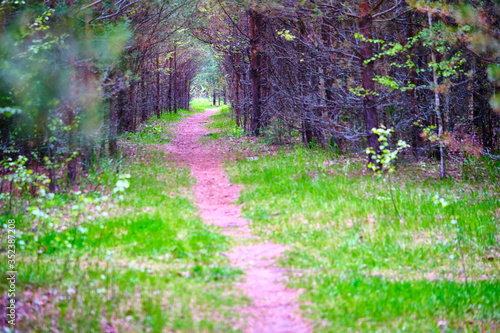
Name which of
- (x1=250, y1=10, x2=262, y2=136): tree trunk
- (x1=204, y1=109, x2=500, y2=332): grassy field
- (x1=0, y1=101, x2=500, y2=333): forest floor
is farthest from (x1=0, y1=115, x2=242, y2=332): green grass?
(x1=250, y1=10, x2=262, y2=136): tree trunk

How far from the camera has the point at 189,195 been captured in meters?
9.68

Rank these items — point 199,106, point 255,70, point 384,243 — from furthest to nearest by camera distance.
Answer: point 199,106, point 255,70, point 384,243

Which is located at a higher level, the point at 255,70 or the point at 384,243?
the point at 255,70

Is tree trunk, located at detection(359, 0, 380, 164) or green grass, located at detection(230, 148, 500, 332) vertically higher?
tree trunk, located at detection(359, 0, 380, 164)

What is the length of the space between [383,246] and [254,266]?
2099mm

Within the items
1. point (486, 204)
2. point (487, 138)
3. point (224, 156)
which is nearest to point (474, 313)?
point (486, 204)

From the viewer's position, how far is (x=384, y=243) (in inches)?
261

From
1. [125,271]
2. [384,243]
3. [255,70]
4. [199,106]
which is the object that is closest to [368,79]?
[384,243]

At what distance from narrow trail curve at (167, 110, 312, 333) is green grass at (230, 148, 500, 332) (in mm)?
224

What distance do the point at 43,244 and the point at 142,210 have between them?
201 centimetres

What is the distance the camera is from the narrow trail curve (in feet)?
14.7

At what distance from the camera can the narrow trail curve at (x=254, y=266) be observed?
4477mm

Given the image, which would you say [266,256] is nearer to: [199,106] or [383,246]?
[383,246]

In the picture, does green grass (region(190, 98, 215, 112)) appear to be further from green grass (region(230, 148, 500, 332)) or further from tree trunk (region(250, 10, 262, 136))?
green grass (region(230, 148, 500, 332))
